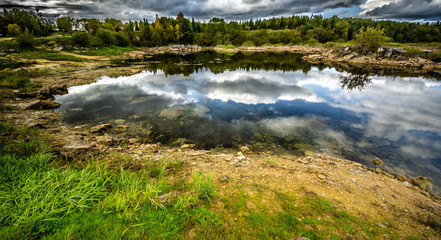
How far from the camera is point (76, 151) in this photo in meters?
7.51

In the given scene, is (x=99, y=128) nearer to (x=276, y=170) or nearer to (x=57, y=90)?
(x=276, y=170)

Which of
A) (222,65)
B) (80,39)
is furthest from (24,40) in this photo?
(222,65)

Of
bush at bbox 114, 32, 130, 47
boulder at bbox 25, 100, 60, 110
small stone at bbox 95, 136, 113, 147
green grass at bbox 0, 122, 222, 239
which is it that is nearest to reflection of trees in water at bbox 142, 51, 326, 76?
boulder at bbox 25, 100, 60, 110

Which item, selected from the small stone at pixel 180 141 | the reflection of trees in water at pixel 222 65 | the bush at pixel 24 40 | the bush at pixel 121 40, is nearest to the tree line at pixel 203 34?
the bush at pixel 121 40

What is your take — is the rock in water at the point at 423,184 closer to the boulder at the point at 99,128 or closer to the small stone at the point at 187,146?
the small stone at the point at 187,146

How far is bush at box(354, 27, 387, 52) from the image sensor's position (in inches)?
2036

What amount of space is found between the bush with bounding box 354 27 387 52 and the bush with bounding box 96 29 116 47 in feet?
333

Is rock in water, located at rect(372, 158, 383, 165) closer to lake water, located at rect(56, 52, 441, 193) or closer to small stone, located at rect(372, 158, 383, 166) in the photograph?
small stone, located at rect(372, 158, 383, 166)

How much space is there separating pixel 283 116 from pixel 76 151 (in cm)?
1564

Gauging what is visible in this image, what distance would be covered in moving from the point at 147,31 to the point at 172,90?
10102 cm

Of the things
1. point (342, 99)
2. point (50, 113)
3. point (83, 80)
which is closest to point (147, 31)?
point (83, 80)

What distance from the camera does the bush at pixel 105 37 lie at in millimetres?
71188

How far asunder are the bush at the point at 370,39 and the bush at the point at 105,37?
102 metres

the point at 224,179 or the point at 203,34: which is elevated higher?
the point at 203,34
